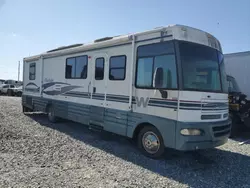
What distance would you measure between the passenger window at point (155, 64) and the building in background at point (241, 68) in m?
5.37

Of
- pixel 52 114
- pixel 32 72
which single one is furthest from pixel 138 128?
pixel 32 72

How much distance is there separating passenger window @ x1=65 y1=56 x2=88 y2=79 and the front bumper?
3.98 meters

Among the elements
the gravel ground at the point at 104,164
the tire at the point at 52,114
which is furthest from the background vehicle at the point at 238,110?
the tire at the point at 52,114

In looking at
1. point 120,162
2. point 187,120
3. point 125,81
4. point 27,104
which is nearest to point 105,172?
point 120,162

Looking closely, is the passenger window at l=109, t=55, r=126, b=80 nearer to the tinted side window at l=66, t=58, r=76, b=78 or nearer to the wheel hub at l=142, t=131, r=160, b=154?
the wheel hub at l=142, t=131, r=160, b=154

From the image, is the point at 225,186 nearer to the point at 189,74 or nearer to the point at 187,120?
the point at 187,120

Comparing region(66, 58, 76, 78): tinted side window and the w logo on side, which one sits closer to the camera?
the w logo on side

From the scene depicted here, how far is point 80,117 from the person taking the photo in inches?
307

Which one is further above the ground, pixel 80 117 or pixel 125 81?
pixel 125 81

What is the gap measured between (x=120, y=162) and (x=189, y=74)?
2503 millimetres

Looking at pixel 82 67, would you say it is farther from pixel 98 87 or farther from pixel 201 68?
pixel 201 68

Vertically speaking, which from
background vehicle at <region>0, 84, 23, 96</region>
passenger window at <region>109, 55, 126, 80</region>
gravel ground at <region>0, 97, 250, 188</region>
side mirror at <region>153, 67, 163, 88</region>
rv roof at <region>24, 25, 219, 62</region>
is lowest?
gravel ground at <region>0, 97, 250, 188</region>

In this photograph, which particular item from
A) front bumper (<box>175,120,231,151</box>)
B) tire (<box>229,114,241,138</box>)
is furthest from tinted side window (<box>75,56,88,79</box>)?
tire (<box>229,114,241,138</box>)

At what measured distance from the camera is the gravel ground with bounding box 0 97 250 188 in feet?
13.7
